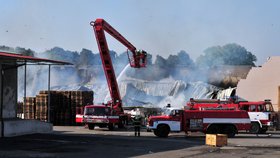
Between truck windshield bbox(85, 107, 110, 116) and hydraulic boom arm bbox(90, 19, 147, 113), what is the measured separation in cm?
91

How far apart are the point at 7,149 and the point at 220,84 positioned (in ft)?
203

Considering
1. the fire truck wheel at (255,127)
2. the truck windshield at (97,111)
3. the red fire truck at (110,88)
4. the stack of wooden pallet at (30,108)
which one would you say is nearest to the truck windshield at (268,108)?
the fire truck wheel at (255,127)

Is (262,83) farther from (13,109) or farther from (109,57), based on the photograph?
(13,109)

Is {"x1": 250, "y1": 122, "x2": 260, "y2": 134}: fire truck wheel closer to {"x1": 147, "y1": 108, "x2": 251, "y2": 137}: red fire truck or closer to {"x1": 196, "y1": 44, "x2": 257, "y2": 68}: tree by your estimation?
{"x1": 147, "y1": 108, "x2": 251, "y2": 137}: red fire truck

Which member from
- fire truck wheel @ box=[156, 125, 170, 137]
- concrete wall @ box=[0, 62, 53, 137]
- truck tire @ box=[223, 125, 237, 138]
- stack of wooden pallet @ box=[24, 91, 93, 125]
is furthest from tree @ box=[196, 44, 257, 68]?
concrete wall @ box=[0, 62, 53, 137]

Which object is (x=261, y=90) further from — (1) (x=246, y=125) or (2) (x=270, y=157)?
(2) (x=270, y=157)

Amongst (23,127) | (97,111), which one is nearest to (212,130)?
(97,111)

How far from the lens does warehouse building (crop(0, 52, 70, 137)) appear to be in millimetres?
24469

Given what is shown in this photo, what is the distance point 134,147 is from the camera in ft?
68.2

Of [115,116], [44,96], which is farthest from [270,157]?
[44,96]

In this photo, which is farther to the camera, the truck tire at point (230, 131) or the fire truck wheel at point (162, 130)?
the truck tire at point (230, 131)

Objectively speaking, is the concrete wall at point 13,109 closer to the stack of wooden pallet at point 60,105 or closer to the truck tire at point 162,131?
the truck tire at point 162,131

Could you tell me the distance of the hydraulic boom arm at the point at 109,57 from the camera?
114ft

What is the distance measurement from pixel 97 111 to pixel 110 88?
8.65 feet
